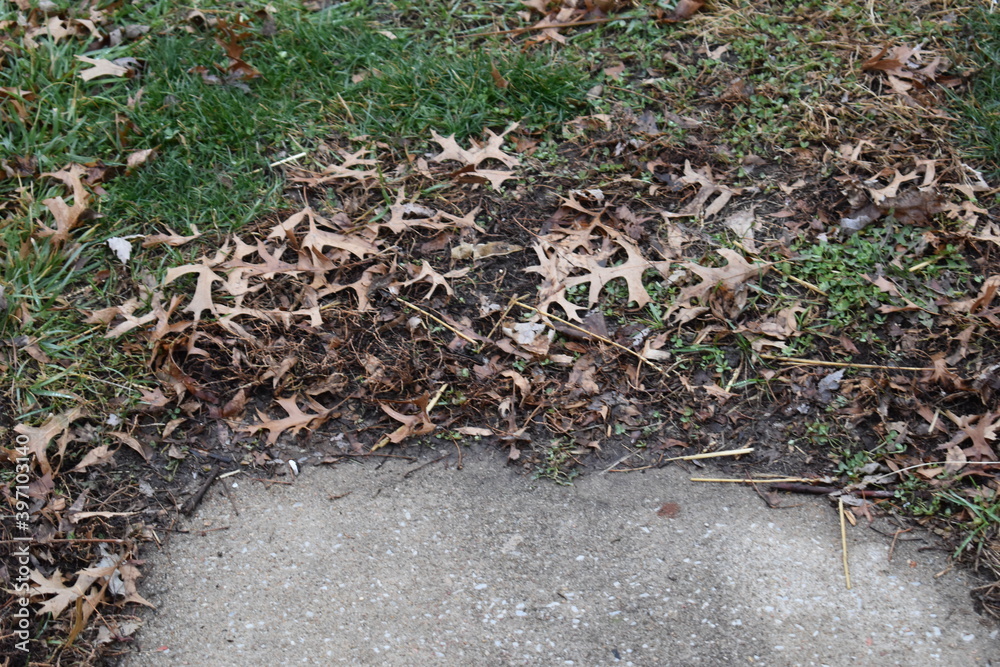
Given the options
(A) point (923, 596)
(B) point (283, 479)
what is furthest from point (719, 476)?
(B) point (283, 479)

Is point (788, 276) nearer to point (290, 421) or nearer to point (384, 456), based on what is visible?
point (384, 456)

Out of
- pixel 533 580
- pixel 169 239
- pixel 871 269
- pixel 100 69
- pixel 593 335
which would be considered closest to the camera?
pixel 533 580

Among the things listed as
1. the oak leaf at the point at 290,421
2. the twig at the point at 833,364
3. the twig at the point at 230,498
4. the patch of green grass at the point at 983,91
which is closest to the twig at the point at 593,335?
the twig at the point at 833,364

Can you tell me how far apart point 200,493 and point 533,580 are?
1.27 metres

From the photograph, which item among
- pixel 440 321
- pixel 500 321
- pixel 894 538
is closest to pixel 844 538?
pixel 894 538

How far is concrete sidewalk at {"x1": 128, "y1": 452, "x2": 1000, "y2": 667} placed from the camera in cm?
239

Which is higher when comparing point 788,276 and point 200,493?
point 788,276

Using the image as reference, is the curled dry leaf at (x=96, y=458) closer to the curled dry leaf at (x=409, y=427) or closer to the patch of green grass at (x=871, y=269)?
the curled dry leaf at (x=409, y=427)

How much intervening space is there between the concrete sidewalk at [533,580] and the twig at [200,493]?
0.16 ft

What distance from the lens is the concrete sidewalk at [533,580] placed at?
7.84ft

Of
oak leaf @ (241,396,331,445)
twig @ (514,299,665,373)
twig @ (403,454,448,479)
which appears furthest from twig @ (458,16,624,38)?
twig @ (403,454,448,479)

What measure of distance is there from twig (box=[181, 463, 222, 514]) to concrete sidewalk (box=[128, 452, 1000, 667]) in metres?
0.05

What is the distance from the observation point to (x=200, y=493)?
2785mm

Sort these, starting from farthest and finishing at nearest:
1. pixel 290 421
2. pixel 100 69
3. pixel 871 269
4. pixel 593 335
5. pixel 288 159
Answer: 1. pixel 100 69
2. pixel 288 159
3. pixel 871 269
4. pixel 593 335
5. pixel 290 421
